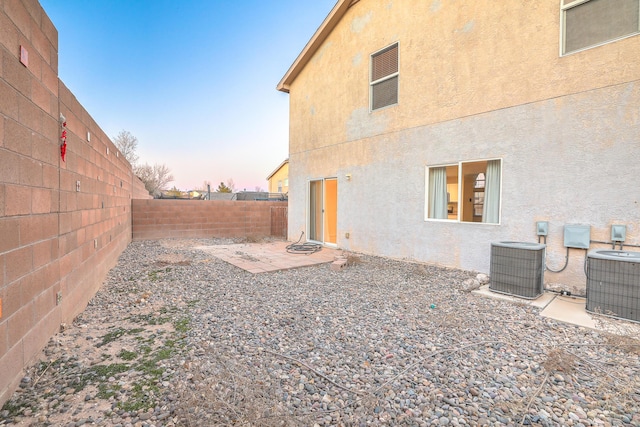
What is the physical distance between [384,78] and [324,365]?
6785 mm

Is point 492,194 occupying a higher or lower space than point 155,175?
lower

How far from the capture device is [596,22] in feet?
14.2

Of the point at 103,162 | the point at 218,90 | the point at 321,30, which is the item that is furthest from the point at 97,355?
the point at 218,90

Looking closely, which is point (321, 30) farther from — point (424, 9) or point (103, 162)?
point (103, 162)

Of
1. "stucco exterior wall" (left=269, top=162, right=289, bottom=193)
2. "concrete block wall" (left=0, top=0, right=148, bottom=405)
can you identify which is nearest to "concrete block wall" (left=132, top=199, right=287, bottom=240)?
"concrete block wall" (left=0, top=0, right=148, bottom=405)

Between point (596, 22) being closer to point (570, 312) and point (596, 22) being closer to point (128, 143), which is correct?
point (570, 312)

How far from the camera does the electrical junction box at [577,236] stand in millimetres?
4328

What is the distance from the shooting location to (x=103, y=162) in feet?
16.8

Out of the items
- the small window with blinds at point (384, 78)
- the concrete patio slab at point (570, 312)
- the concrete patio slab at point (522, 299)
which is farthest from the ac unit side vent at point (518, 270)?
the small window with blinds at point (384, 78)

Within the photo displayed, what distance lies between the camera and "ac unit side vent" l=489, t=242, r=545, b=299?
166 inches

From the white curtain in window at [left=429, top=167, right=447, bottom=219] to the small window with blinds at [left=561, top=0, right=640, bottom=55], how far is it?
8.80 feet

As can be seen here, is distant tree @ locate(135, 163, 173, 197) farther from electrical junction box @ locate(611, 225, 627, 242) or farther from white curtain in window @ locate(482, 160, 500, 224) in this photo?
electrical junction box @ locate(611, 225, 627, 242)

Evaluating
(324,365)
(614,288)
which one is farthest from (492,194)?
(324,365)

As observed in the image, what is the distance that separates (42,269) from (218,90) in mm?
13691
